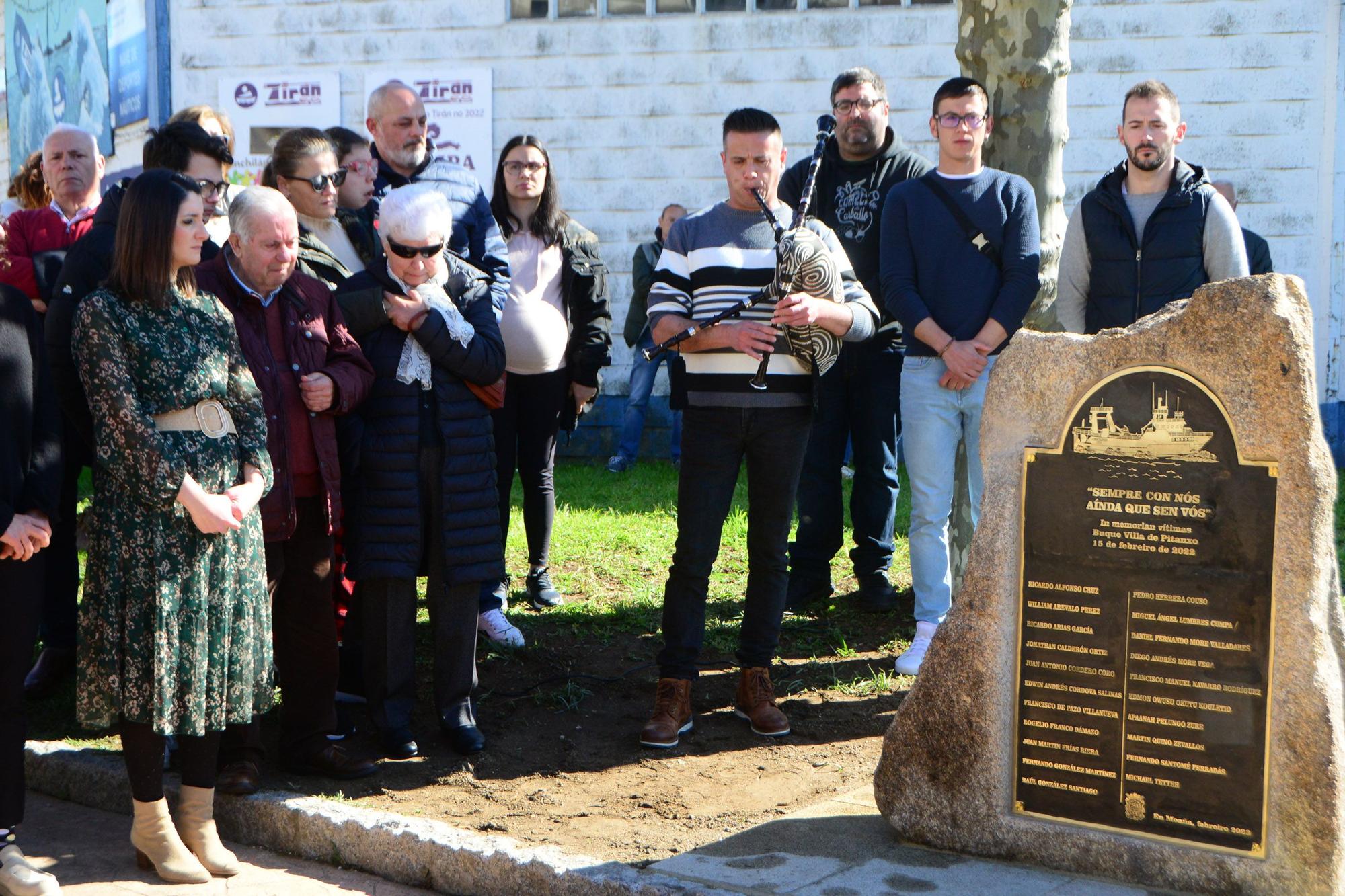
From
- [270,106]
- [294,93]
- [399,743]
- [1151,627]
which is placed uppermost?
[294,93]

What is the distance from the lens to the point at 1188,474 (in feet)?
12.1

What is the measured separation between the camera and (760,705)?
5.14 metres

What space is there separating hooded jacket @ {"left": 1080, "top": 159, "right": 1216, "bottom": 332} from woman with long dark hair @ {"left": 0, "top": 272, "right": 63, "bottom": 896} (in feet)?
12.9

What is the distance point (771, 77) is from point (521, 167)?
604 cm

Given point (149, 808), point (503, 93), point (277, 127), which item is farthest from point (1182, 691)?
point (277, 127)

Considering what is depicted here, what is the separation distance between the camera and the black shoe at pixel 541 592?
6805 mm

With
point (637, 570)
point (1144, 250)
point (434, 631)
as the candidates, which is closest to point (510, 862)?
point (434, 631)

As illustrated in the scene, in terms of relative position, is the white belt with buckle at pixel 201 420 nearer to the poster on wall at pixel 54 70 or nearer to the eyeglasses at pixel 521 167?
the eyeglasses at pixel 521 167

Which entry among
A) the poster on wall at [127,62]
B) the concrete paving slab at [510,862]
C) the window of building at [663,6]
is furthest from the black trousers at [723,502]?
the poster on wall at [127,62]

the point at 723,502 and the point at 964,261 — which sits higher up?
the point at 964,261

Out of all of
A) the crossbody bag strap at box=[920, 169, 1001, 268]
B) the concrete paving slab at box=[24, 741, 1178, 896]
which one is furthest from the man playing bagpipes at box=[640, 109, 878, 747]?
the concrete paving slab at box=[24, 741, 1178, 896]

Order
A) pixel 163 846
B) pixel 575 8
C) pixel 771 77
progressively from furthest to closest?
1. pixel 575 8
2. pixel 771 77
3. pixel 163 846

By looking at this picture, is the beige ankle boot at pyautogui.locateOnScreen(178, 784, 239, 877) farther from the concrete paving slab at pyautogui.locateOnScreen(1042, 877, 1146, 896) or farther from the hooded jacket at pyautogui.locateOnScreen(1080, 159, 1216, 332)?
the hooded jacket at pyautogui.locateOnScreen(1080, 159, 1216, 332)

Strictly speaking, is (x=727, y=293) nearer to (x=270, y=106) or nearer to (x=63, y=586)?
(x=63, y=586)
